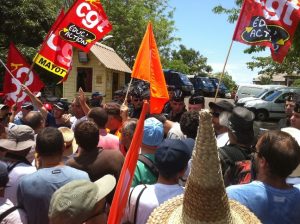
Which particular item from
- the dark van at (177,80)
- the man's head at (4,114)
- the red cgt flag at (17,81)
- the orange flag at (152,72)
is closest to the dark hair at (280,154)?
the orange flag at (152,72)

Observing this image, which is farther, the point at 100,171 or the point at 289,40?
the point at 289,40

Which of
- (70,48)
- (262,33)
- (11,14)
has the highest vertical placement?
(11,14)

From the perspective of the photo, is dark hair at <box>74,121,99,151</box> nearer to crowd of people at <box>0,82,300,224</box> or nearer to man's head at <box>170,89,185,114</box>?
crowd of people at <box>0,82,300,224</box>

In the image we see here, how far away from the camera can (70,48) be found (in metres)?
6.75

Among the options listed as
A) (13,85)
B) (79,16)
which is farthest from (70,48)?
(13,85)

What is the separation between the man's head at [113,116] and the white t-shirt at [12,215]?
7.86 feet

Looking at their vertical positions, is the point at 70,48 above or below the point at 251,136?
above

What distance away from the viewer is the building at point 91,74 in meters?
21.1

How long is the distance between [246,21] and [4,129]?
3.62 m

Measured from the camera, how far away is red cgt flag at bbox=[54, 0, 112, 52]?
6.51 m

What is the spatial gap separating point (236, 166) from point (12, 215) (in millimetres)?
1617

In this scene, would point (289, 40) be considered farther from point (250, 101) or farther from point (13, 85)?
point (250, 101)

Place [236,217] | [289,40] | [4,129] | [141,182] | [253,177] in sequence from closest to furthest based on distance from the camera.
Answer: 1. [236,217]
2. [253,177]
3. [141,182]
4. [4,129]
5. [289,40]

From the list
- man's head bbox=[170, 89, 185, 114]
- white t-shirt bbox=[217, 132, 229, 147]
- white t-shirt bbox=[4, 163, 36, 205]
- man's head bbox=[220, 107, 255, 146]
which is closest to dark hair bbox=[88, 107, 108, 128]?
white t-shirt bbox=[4, 163, 36, 205]
